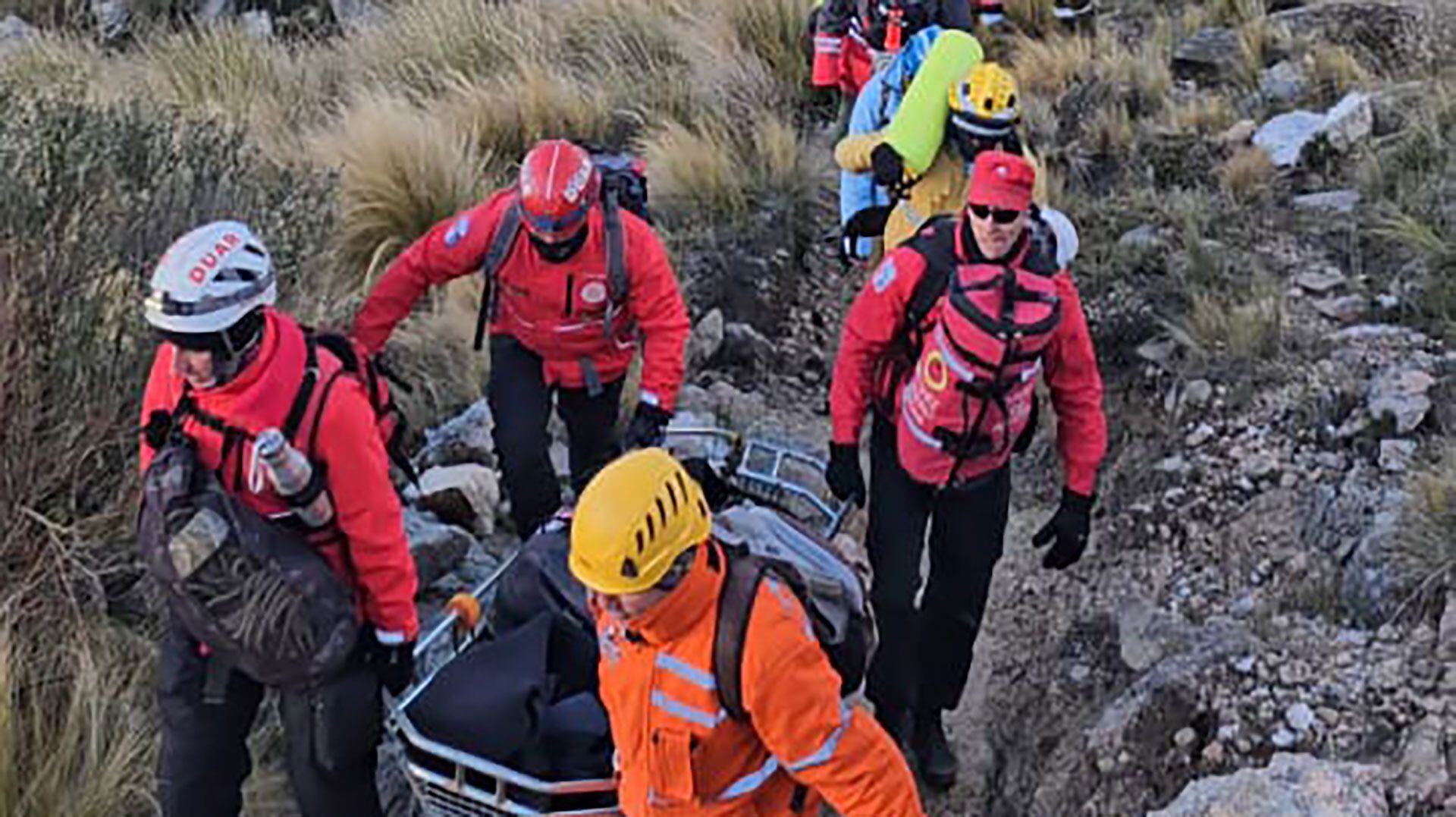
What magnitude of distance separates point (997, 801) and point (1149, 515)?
4.61ft

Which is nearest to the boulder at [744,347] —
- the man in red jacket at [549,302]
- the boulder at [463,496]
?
the boulder at [463,496]

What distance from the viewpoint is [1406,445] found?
17.3ft

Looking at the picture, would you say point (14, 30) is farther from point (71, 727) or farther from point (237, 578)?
point (237, 578)

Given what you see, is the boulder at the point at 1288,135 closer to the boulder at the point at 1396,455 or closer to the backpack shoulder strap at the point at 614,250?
the boulder at the point at 1396,455

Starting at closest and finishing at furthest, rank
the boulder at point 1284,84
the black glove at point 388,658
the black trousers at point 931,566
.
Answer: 1. the black glove at point 388,658
2. the black trousers at point 931,566
3. the boulder at point 1284,84

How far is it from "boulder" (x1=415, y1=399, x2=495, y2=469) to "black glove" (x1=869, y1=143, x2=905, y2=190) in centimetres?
169

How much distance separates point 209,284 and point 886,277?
176 centimetres

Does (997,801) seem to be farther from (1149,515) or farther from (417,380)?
(417,380)

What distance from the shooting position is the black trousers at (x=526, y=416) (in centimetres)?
512

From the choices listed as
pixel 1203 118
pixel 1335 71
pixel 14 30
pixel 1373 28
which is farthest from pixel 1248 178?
pixel 14 30

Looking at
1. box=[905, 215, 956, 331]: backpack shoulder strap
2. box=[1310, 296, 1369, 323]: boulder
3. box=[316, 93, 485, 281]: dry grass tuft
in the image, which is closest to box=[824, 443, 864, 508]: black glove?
box=[905, 215, 956, 331]: backpack shoulder strap

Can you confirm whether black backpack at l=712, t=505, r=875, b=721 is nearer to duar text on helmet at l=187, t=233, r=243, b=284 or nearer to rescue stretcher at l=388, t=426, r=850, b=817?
rescue stretcher at l=388, t=426, r=850, b=817

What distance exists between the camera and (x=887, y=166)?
5.11 meters

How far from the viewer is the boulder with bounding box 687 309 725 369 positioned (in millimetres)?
6969
